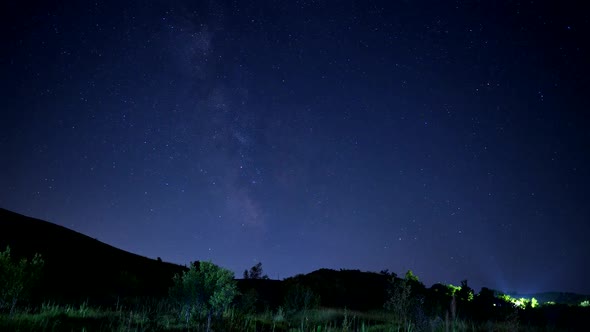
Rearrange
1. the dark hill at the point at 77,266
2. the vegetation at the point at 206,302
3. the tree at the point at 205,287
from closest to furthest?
1. the vegetation at the point at 206,302
2. the tree at the point at 205,287
3. the dark hill at the point at 77,266

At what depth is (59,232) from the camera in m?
41.8

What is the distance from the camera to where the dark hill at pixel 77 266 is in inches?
959

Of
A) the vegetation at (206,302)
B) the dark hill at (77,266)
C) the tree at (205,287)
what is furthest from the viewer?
the dark hill at (77,266)

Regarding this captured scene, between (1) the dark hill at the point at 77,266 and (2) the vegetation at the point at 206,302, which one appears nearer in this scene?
(2) the vegetation at the point at 206,302

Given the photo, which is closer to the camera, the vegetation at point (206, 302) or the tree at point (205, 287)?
the vegetation at point (206, 302)

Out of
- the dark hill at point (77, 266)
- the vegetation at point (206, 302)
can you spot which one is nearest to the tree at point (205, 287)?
the vegetation at point (206, 302)

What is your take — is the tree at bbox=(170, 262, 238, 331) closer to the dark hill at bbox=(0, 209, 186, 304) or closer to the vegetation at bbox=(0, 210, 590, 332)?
the vegetation at bbox=(0, 210, 590, 332)

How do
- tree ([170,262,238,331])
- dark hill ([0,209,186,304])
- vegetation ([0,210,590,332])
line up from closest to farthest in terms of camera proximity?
vegetation ([0,210,590,332])
tree ([170,262,238,331])
dark hill ([0,209,186,304])

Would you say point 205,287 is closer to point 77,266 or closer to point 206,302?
point 206,302

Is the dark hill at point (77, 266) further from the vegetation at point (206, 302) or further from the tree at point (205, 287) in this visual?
the tree at point (205, 287)

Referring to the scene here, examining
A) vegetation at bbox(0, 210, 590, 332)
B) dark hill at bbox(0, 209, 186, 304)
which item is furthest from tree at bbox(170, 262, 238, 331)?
dark hill at bbox(0, 209, 186, 304)

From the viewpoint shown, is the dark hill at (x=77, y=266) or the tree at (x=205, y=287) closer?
the tree at (x=205, y=287)

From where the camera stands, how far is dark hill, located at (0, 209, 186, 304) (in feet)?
79.9

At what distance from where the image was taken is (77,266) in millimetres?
31984
